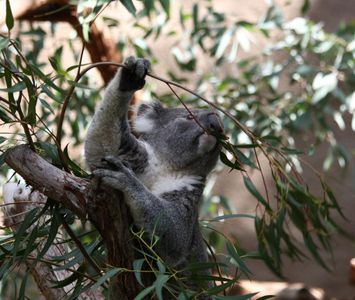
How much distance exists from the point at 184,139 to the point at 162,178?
20 cm

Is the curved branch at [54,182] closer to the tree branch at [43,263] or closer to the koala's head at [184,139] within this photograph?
the tree branch at [43,263]

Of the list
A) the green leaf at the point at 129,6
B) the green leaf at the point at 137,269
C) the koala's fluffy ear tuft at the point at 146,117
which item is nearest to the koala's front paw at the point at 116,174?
the green leaf at the point at 137,269

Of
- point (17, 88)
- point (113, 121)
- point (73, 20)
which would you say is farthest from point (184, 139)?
point (73, 20)

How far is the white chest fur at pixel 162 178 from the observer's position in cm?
254

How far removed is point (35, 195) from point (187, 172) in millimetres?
573

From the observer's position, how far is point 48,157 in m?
2.14

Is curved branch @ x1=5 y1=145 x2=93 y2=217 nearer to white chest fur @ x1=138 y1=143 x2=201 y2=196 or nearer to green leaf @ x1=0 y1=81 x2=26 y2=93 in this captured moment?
green leaf @ x1=0 y1=81 x2=26 y2=93

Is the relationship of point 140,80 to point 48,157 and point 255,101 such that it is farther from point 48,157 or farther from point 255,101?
point 255,101

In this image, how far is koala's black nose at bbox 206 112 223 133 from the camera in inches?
102

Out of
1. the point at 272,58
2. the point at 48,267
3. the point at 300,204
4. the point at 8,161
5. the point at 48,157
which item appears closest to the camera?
the point at 8,161

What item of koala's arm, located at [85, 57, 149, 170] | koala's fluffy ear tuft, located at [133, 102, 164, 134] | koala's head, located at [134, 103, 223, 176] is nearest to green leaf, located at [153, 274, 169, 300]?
koala's arm, located at [85, 57, 149, 170]

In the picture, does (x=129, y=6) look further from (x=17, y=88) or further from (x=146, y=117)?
(x=146, y=117)

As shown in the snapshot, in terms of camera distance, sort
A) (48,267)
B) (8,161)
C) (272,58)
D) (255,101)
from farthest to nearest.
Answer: (272,58), (255,101), (48,267), (8,161)

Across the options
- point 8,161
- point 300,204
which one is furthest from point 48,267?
point 300,204
